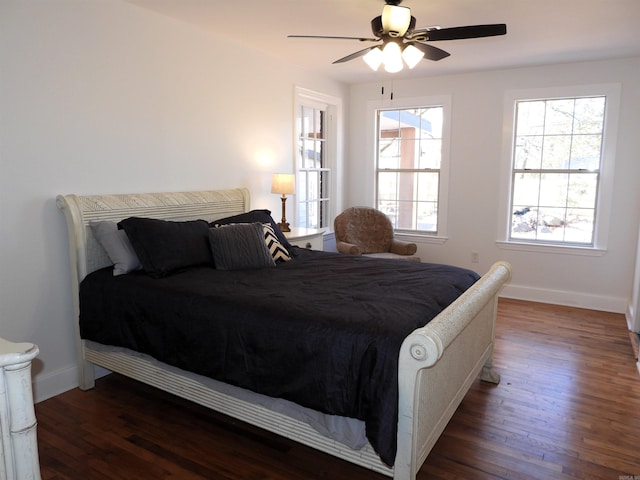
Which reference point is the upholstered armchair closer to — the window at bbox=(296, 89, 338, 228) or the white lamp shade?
the window at bbox=(296, 89, 338, 228)

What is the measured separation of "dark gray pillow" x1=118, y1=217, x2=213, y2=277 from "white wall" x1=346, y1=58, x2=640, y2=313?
3.30 metres

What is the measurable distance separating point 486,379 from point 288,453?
1525mm

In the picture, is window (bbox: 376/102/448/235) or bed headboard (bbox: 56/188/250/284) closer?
bed headboard (bbox: 56/188/250/284)

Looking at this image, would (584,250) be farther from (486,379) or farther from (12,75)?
(12,75)

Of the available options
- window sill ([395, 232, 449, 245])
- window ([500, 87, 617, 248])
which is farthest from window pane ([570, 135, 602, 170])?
window sill ([395, 232, 449, 245])

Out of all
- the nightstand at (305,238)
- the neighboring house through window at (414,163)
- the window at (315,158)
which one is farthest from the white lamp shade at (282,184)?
the neighboring house through window at (414,163)

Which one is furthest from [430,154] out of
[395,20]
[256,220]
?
[395,20]

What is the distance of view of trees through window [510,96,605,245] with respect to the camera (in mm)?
4734

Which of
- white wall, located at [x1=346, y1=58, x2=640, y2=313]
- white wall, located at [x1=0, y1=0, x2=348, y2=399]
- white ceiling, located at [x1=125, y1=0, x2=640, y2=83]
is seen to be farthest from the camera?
white wall, located at [x1=346, y1=58, x2=640, y2=313]

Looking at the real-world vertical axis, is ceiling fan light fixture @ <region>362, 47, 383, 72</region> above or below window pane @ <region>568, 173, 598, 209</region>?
above

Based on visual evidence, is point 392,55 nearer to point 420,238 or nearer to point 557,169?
point 557,169

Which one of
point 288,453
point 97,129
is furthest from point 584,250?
point 97,129

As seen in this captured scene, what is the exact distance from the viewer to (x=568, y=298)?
16.1 feet

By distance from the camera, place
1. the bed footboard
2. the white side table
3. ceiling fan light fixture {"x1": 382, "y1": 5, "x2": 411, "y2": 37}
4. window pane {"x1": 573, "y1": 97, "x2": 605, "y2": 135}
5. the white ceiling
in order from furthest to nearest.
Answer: window pane {"x1": 573, "y1": 97, "x2": 605, "y2": 135} < the white ceiling < ceiling fan light fixture {"x1": 382, "y1": 5, "x2": 411, "y2": 37} < the bed footboard < the white side table
